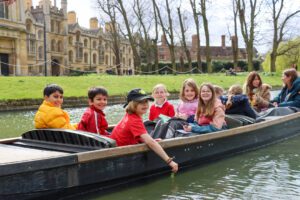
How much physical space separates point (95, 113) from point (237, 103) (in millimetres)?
3271

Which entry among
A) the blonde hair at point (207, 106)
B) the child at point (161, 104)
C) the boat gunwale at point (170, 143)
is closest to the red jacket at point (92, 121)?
the boat gunwale at point (170, 143)

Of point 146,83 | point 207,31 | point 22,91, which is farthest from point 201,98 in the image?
point 207,31

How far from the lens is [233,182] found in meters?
Answer: 5.99

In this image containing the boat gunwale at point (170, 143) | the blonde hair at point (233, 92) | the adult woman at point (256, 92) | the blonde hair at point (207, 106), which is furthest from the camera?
the adult woman at point (256, 92)

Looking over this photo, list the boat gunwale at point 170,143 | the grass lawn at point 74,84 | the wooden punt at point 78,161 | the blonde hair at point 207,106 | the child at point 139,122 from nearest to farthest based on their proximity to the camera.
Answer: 1. the wooden punt at point 78,161
2. the boat gunwale at point 170,143
3. the child at point 139,122
4. the blonde hair at point 207,106
5. the grass lawn at point 74,84

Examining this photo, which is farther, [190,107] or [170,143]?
[190,107]

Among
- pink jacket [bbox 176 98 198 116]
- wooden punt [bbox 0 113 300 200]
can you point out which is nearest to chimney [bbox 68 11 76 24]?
pink jacket [bbox 176 98 198 116]

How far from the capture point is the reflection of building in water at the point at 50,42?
1438 inches

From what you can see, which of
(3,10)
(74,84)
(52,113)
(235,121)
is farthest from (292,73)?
(3,10)

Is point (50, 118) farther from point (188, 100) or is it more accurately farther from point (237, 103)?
point (237, 103)

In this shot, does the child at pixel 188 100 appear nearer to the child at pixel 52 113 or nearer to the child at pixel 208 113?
the child at pixel 208 113

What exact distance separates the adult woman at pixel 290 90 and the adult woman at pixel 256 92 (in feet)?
1.61

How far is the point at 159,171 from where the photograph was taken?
19.7 feet

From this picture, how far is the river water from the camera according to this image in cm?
534
